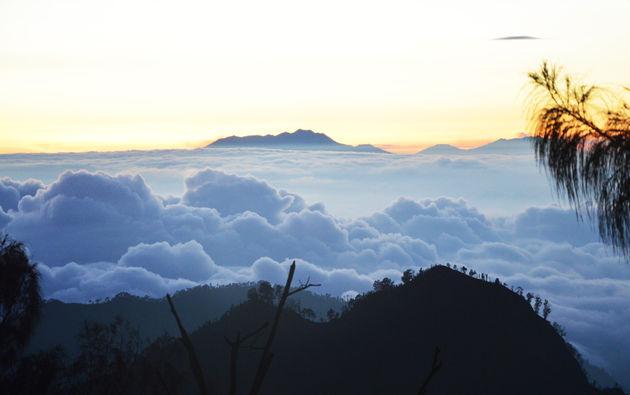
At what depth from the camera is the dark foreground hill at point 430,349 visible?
8806cm

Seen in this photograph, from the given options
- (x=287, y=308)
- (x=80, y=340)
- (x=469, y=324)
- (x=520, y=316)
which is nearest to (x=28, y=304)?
(x=80, y=340)

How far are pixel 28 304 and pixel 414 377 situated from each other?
262 feet

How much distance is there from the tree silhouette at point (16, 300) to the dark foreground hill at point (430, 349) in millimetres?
75913

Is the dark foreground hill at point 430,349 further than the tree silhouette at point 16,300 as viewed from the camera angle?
Yes

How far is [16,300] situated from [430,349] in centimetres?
8354

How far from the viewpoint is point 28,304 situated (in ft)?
54.0

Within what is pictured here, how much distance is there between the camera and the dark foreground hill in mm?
88062

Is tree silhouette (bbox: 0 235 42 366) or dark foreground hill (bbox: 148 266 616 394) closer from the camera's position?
tree silhouette (bbox: 0 235 42 366)

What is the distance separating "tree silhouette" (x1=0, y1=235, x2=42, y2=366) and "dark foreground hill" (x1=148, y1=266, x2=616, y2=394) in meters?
75.9

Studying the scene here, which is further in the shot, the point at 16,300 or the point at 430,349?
the point at 430,349

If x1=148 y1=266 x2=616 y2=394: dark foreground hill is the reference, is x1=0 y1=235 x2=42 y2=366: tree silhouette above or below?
above

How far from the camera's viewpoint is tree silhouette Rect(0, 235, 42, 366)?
15906 mm

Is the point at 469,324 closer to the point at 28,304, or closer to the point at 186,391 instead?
the point at 186,391

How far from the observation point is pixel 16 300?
1625 centimetres
